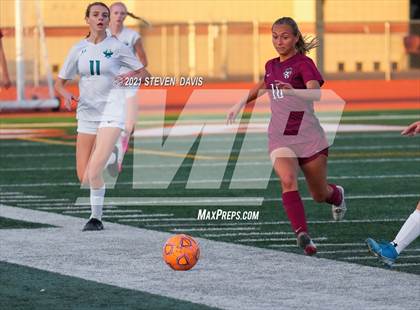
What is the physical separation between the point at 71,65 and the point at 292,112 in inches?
102

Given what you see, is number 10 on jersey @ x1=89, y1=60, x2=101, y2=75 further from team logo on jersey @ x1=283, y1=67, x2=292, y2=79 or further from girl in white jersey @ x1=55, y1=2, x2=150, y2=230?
team logo on jersey @ x1=283, y1=67, x2=292, y2=79

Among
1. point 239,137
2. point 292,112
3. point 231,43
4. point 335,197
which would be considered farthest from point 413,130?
point 231,43

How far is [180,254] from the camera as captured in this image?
1026 cm

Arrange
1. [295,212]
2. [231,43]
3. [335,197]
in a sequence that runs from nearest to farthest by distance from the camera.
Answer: [295,212] < [335,197] < [231,43]

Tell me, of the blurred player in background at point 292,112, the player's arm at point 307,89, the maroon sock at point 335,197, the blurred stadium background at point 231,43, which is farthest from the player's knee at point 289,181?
the blurred stadium background at point 231,43

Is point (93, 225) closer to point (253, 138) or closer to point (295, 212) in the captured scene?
point (295, 212)

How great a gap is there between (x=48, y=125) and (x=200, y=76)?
14.5 meters

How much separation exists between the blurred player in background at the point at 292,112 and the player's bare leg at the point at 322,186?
0.01 metres

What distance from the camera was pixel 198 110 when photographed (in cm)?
3269

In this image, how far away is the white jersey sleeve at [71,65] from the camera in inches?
517

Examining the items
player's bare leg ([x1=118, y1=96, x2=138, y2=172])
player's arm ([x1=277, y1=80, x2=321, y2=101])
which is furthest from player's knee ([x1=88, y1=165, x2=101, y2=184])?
player's bare leg ([x1=118, y1=96, x2=138, y2=172])

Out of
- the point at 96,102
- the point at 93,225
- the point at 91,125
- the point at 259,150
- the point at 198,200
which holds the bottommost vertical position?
the point at 259,150

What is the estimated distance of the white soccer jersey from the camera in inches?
516

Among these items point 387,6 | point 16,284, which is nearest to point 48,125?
point 16,284
